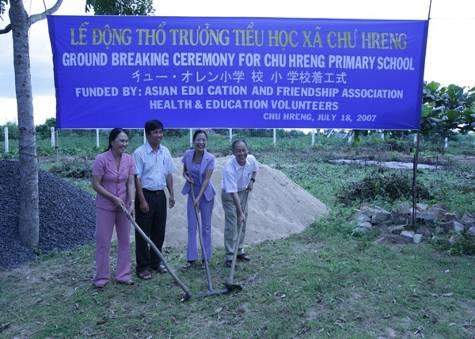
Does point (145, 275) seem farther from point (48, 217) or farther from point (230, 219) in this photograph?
point (48, 217)

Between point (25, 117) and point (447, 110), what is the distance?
5329mm

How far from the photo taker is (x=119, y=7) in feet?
22.3

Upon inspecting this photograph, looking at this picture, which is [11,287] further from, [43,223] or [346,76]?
[346,76]

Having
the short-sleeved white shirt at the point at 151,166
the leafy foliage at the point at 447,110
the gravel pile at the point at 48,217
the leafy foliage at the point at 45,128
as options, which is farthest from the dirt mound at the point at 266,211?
the leafy foliage at the point at 45,128

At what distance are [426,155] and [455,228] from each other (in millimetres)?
13159

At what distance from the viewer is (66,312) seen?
4.22 m

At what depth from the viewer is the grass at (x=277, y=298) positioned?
388cm

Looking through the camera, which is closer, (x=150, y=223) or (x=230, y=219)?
(x=150, y=223)

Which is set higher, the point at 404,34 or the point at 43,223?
the point at 404,34

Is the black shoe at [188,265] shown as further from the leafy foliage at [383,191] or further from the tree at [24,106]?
the leafy foliage at [383,191]

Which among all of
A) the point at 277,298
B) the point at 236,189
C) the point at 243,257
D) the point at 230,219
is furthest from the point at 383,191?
the point at 277,298

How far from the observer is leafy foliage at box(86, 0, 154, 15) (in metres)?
6.67

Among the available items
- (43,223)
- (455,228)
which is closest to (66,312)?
(43,223)

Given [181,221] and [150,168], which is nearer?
[150,168]
